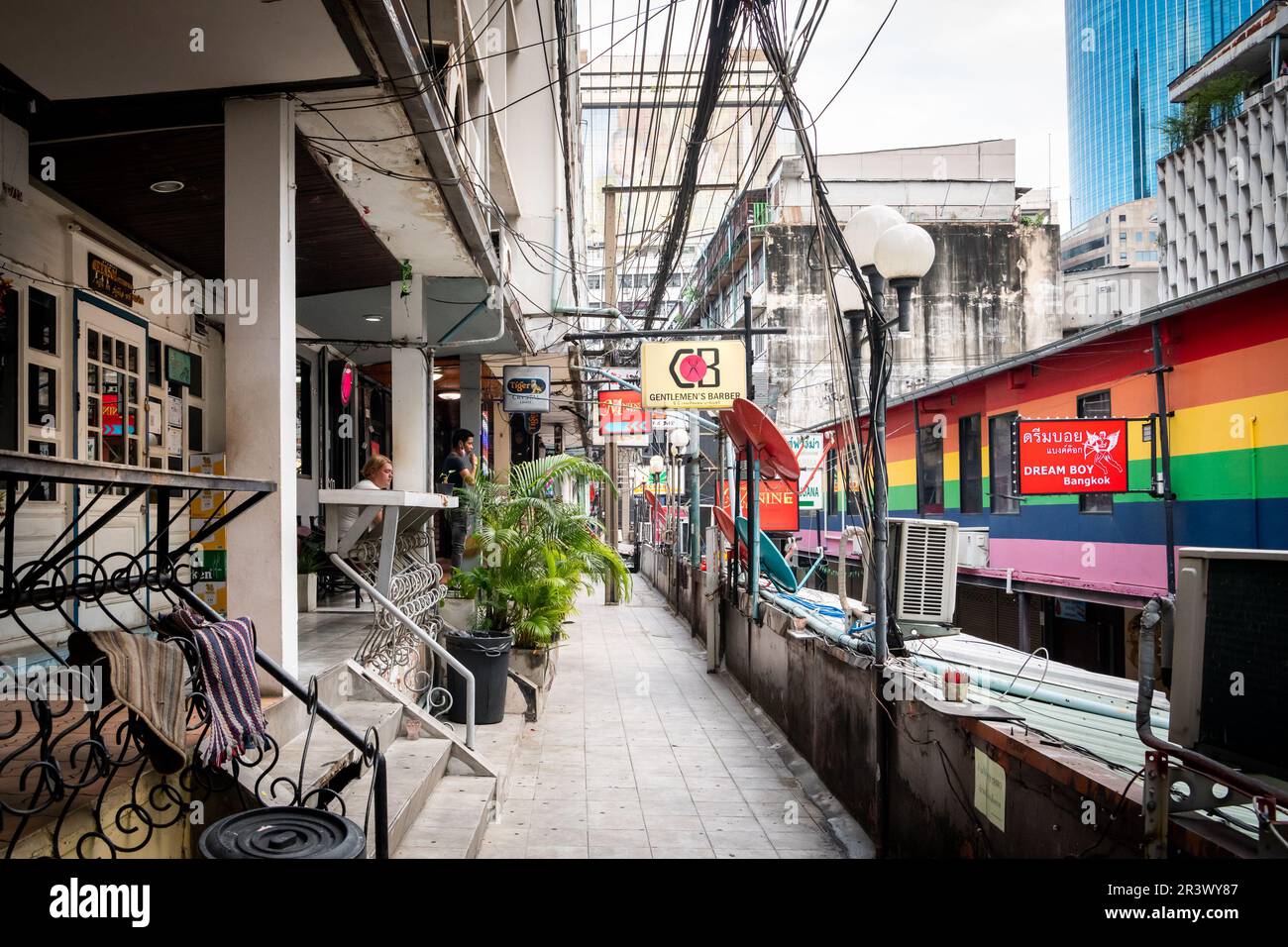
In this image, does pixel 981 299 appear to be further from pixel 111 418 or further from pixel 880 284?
pixel 111 418

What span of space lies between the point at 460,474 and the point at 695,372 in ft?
11.4

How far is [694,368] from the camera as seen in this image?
11445mm

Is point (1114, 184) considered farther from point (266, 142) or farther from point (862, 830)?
point (266, 142)

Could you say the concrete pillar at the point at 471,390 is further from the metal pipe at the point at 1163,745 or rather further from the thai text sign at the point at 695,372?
the metal pipe at the point at 1163,745

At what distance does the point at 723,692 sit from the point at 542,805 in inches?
192

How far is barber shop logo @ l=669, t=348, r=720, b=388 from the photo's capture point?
37.4 feet

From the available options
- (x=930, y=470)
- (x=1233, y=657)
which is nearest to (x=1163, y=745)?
(x=1233, y=657)

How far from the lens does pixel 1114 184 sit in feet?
26.8

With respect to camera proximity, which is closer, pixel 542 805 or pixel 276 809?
pixel 276 809

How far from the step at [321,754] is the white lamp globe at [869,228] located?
14.0ft

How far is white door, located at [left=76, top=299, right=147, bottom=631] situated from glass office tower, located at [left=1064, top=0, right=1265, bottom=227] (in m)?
7.99
